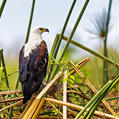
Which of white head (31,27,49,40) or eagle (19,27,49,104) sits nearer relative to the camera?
eagle (19,27,49,104)

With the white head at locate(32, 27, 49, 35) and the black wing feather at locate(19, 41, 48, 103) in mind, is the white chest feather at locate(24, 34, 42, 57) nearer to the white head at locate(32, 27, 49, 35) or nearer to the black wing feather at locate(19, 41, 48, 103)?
the black wing feather at locate(19, 41, 48, 103)

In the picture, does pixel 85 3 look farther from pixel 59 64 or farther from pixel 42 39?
pixel 42 39

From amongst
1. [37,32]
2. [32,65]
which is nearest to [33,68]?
[32,65]

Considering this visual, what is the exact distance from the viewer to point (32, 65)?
2.74 metres

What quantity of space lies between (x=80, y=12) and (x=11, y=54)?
3.86 metres

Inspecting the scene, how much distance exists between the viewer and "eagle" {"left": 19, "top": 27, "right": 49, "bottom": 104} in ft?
8.42

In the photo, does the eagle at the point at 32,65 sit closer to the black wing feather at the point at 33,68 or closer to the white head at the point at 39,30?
the black wing feather at the point at 33,68

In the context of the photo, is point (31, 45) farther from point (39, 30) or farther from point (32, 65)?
point (39, 30)

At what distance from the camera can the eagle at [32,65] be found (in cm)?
257

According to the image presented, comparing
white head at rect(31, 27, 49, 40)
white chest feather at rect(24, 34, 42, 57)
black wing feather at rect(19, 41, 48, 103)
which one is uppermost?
white head at rect(31, 27, 49, 40)

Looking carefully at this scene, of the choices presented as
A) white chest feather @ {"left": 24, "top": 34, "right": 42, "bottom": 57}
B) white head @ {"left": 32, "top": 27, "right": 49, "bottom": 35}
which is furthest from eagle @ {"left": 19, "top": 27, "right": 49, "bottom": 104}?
white head @ {"left": 32, "top": 27, "right": 49, "bottom": 35}

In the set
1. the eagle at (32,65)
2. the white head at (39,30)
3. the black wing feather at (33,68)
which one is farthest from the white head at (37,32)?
the black wing feather at (33,68)

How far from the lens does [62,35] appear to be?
2404mm

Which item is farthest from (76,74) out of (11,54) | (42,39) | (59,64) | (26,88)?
(11,54)
